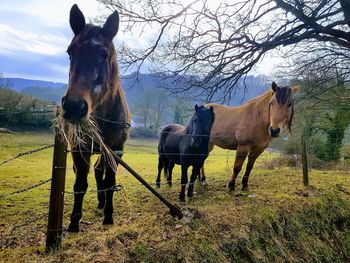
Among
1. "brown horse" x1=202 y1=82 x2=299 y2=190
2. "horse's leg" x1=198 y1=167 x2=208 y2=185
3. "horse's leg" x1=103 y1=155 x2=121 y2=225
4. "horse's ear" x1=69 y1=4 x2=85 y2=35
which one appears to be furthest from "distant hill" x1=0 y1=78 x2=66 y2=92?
"horse's ear" x1=69 y1=4 x2=85 y2=35

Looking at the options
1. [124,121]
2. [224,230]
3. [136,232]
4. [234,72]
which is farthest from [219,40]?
[136,232]

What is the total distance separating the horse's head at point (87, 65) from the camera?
2.47 meters

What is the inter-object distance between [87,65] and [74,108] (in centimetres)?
54

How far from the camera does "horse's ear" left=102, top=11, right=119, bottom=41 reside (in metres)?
3.18

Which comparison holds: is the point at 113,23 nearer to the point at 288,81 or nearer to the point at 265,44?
the point at 265,44

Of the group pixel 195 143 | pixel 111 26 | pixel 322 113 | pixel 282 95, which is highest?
pixel 322 113

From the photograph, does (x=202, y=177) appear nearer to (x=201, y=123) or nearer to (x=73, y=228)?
(x=201, y=123)

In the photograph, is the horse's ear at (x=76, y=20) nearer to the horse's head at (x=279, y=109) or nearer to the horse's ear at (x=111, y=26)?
the horse's ear at (x=111, y=26)

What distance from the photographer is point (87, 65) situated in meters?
2.78

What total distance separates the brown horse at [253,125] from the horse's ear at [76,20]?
4.06 meters

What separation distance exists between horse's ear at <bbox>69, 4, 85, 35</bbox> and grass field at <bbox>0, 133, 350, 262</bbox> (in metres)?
1.83

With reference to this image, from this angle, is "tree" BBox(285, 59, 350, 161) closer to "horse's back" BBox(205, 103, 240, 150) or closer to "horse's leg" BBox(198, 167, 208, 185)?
"horse's back" BBox(205, 103, 240, 150)

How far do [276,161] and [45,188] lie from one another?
1104 centimetres

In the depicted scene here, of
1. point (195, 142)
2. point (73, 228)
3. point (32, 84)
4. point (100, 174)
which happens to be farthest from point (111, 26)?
point (32, 84)
